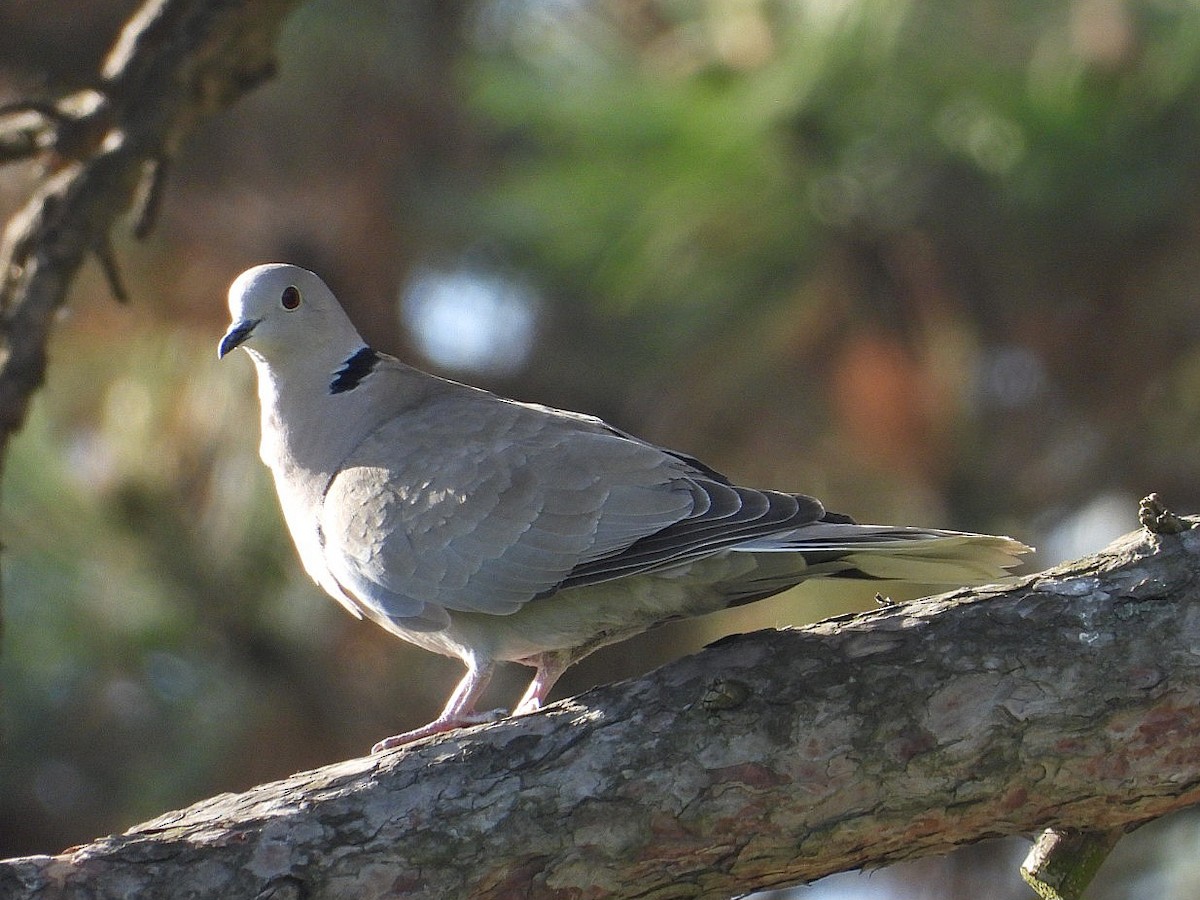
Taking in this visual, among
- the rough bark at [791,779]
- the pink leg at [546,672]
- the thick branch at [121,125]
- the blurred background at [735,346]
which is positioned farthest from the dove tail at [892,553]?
the blurred background at [735,346]

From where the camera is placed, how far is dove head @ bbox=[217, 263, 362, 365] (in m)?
3.29

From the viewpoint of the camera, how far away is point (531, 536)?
2875 millimetres

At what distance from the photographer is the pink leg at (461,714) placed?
9.01 feet

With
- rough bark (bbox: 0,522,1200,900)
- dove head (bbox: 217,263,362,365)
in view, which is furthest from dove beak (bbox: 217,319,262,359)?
rough bark (bbox: 0,522,1200,900)

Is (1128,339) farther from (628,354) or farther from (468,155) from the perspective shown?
(468,155)

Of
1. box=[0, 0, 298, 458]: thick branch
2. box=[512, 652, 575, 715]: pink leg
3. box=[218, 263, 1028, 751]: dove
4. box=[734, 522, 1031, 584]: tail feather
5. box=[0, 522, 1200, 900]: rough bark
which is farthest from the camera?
box=[0, 0, 298, 458]: thick branch

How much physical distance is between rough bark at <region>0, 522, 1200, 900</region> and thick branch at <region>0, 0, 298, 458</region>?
54.2 inches

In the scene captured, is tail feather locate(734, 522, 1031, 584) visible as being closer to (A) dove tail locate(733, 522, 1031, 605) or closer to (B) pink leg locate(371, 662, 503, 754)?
(A) dove tail locate(733, 522, 1031, 605)

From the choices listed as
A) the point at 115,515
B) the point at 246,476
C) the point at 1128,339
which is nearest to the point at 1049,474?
the point at 1128,339

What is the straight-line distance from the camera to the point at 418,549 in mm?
2916

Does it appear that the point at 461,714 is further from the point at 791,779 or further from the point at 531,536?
the point at 791,779

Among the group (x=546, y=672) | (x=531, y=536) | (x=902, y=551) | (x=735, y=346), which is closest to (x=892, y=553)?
(x=902, y=551)

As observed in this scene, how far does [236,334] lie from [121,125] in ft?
2.04

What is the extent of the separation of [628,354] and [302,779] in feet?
14.9
